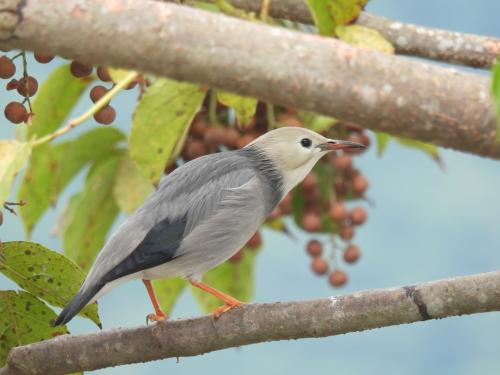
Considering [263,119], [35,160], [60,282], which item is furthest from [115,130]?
[60,282]

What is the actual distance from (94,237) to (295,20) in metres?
1.27

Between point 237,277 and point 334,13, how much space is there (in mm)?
1452

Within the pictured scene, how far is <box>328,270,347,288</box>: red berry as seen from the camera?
4695mm

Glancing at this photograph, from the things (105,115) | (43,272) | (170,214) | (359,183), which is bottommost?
(359,183)

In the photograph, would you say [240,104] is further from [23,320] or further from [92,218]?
[92,218]

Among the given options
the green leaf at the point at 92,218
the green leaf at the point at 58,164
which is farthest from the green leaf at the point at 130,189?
the green leaf at the point at 58,164

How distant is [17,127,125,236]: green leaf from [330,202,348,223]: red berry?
969 mm

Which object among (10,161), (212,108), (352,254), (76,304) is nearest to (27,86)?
(10,161)

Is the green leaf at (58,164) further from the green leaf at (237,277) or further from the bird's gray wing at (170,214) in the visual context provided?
the bird's gray wing at (170,214)

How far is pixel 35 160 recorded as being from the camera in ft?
15.5

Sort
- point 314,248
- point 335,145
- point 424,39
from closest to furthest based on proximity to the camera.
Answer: point 335,145
point 424,39
point 314,248

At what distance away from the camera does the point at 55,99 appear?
15.1 ft

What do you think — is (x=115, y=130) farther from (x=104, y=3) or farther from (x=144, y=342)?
(x=104, y=3)

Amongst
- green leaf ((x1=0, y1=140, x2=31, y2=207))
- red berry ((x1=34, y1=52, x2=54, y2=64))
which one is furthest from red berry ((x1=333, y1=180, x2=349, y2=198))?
green leaf ((x1=0, y1=140, x2=31, y2=207))
